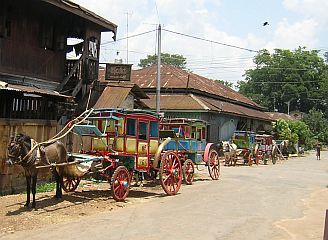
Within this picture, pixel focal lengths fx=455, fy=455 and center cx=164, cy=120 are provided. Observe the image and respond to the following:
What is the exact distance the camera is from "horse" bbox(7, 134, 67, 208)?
34.6 feet

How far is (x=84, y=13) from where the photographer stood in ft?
54.5

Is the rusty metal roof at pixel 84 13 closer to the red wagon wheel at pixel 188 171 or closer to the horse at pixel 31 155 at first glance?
the horse at pixel 31 155

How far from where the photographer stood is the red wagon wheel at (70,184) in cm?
1331

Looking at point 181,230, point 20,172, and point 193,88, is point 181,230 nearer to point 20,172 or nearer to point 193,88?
point 20,172

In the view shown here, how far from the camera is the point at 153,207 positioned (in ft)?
39.5

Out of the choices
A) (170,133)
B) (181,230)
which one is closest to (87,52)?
(170,133)

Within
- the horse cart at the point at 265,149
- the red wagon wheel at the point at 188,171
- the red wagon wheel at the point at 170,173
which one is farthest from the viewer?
the horse cart at the point at 265,149

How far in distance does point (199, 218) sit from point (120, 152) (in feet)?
11.3

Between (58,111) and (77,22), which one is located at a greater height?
(77,22)

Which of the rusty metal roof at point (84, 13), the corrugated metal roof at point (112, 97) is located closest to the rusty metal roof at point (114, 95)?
the corrugated metal roof at point (112, 97)

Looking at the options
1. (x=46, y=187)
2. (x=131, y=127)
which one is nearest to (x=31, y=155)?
(x=131, y=127)

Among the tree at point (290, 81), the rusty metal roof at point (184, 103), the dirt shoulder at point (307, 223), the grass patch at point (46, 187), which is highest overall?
the tree at point (290, 81)

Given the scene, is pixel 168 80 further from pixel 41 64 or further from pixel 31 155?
pixel 31 155

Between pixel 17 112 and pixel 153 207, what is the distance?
5.19 meters
